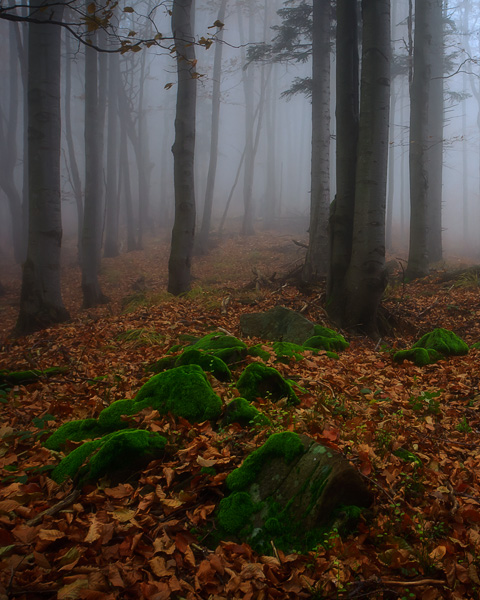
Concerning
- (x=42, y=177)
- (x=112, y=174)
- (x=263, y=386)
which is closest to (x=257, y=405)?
(x=263, y=386)

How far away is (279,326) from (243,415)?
349cm

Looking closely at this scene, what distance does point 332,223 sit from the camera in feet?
24.5

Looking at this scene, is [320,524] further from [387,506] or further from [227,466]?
[227,466]

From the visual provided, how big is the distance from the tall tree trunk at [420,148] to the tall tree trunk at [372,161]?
4899mm

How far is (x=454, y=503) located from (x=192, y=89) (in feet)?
32.8

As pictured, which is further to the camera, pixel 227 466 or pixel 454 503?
pixel 227 466

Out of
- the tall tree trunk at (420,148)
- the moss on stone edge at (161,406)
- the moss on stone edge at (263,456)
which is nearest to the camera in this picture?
the moss on stone edge at (263,456)

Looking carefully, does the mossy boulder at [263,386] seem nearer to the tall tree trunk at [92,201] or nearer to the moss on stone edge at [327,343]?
the moss on stone edge at [327,343]

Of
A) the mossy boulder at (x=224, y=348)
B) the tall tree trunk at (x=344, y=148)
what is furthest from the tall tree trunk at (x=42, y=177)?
the tall tree trunk at (x=344, y=148)

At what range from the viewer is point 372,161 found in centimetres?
677

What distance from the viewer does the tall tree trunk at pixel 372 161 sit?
6.73 metres

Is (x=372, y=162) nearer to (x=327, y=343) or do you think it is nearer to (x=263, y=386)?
(x=327, y=343)

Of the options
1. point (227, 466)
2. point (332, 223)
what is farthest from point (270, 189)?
point (227, 466)

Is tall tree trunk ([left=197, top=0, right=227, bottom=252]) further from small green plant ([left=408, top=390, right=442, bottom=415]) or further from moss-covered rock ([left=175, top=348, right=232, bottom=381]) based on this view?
small green plant ([left=408, top=390, right=442, bottom=415])
